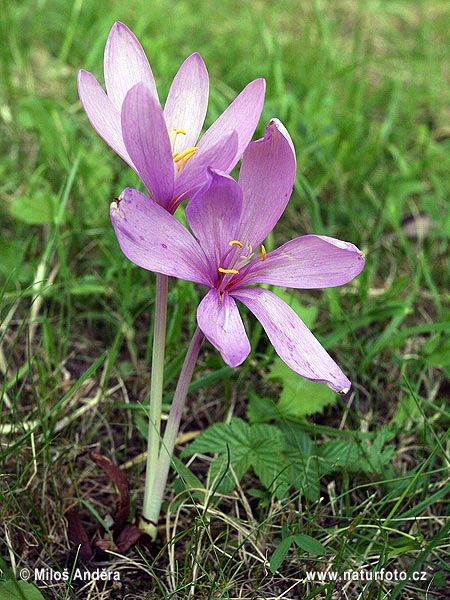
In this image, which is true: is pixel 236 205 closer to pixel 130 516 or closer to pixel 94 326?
pixel 130 516

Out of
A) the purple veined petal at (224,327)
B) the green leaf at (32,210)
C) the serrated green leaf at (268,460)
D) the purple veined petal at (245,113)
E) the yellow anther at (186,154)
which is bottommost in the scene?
the serrated green leaf at (268,460)

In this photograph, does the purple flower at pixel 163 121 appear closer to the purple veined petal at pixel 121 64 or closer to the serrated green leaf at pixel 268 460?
the purple veined petal at pixel 121 64

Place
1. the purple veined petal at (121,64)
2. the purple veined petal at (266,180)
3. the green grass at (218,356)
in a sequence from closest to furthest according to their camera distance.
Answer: the purple veined petal at (266,180), the purple veined petal at (121,64), the green grass at (218,356)

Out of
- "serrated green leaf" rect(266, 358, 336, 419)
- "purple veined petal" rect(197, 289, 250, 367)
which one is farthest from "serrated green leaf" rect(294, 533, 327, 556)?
"purple veined petal" rect(197, 289, 250, 367)

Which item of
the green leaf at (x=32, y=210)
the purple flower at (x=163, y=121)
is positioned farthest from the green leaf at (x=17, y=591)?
the green leaf at (x=32, y=210)

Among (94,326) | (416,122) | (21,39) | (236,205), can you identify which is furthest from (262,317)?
(21,39)

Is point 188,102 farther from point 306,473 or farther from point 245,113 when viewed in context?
point 306,473
